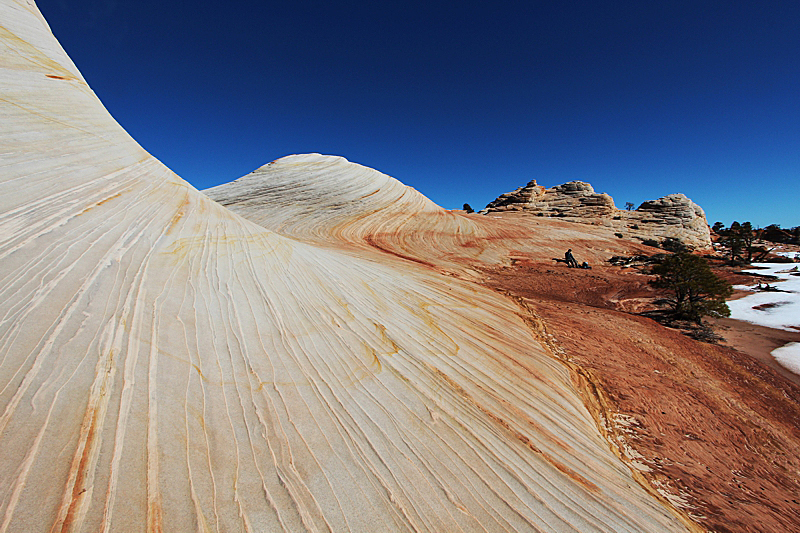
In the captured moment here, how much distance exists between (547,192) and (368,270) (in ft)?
132

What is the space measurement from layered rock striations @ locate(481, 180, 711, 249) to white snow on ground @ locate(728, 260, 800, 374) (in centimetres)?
1308

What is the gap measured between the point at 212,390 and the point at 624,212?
42.3 m

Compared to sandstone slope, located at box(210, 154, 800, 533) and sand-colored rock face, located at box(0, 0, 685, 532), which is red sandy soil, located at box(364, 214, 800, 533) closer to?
sandstone slope, located at box(210, 154, 800, 533)

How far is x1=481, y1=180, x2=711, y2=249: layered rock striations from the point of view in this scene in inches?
1138

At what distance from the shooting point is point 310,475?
6.78 ft

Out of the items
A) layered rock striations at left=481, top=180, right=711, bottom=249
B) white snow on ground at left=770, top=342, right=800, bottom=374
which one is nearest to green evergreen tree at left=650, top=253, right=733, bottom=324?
white snow on ground at left=770, top=342, right=800, bottom=374

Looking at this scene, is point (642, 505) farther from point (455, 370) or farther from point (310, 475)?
point (310, 475)

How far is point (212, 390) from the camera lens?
7.94 feet

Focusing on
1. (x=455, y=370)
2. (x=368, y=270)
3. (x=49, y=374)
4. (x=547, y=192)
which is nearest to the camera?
(x=49, y=374)

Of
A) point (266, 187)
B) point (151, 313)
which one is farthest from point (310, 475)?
point (266, 187)

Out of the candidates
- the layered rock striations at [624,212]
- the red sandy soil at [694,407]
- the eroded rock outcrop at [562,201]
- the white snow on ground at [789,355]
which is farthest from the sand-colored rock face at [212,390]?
the eroded rock outcrop at [562,201]

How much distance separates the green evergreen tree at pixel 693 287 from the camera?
9.81m

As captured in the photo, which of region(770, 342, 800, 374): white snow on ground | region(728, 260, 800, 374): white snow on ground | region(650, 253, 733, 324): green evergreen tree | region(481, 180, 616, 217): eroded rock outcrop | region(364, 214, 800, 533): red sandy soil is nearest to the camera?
region(364, 214, 800, 533): red sandy soil

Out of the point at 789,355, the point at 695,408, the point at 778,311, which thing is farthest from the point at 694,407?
the point at 778,311
